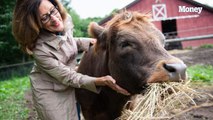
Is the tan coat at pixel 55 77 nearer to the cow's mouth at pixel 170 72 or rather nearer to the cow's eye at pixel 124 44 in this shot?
the cow's eye at pixel 124 44

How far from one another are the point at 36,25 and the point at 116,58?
1.02 meters

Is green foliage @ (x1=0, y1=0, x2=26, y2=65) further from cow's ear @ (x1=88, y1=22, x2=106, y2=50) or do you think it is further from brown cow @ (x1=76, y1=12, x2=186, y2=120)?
cow's ear @ (x1=88, y1=22, x2=106, y2=50)

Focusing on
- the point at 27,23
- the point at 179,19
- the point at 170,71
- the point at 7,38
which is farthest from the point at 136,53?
the point at 179,19

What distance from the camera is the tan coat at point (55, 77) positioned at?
3.98m

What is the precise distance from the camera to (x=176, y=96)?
327 centimetres

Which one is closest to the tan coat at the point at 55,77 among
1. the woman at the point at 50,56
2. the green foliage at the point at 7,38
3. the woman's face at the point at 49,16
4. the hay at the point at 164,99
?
the woman at the point at 50,56

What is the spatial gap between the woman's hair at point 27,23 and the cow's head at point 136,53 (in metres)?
0.72

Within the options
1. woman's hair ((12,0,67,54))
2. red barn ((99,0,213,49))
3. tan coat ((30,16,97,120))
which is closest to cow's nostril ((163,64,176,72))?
tan coat ((30,16,97,120))

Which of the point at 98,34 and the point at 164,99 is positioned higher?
the point at 98,34

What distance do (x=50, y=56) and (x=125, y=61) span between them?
0.89m

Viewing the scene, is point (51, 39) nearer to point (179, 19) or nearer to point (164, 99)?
point (164, 99)

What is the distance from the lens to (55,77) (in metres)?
4.07

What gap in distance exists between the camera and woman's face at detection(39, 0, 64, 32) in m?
4.09

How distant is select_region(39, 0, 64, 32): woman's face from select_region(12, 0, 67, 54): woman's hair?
0.05 meters
